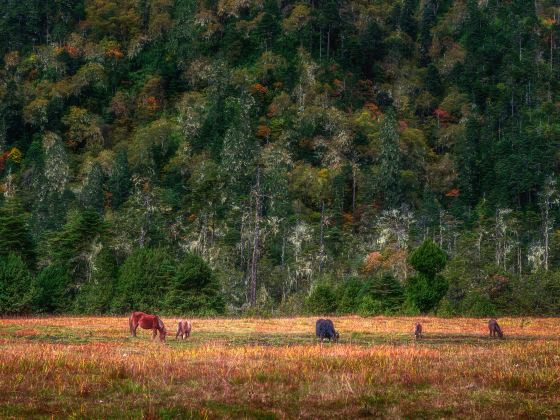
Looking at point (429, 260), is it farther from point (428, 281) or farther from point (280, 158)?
point (280, 158)

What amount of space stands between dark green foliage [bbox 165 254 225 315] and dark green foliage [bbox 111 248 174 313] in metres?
1.47

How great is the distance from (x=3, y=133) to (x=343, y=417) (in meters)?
165

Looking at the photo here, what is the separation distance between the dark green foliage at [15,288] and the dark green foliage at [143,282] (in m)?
7.88

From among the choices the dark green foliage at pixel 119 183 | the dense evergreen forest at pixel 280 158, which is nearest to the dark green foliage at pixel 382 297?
the dense evergreen forest at pixel 280 158

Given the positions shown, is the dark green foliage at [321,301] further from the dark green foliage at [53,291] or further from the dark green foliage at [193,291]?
the dark green foliage at [53,291]

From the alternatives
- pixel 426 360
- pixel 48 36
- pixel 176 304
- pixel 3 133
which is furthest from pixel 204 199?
pixel 48 36

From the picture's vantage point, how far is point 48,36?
624 ft

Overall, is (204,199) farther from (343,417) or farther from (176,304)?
(343,417)

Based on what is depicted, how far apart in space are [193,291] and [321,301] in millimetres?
13522

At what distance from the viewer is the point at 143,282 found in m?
59.1

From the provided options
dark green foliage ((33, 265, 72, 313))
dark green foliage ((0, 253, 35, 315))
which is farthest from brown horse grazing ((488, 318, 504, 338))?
dark green foliage ((33, 265, 72, 313))

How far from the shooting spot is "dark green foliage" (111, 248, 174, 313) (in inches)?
2280

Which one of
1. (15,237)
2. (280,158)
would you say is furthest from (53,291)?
(280,158)

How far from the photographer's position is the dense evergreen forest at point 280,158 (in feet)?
197
